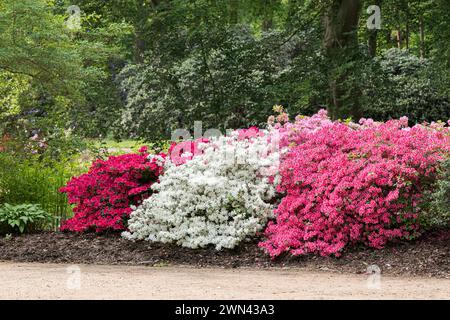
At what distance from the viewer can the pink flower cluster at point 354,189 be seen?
7.30 meters

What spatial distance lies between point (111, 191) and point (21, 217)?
4.22ft

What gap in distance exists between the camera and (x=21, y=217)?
918 cm

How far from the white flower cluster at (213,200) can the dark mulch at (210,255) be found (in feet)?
0.52

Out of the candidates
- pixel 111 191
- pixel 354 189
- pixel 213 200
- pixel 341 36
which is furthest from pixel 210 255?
pixel 341 36

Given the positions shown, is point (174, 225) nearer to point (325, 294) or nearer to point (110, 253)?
point (110, 253)

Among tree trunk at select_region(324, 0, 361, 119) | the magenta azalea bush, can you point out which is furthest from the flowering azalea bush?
tree trunk at select_region(324, 0, 361, 119)

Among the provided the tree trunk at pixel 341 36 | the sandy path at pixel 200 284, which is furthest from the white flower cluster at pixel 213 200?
the tree trunk at pixel 341 36

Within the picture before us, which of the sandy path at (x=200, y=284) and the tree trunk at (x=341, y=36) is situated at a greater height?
the tree trunk at (x=341, y=36)

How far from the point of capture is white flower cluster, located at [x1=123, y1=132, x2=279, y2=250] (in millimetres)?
8023

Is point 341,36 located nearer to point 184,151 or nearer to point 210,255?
point 184,151

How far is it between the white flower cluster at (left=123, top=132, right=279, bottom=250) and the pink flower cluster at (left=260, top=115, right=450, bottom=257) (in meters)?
0.28

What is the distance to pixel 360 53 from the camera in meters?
11.2

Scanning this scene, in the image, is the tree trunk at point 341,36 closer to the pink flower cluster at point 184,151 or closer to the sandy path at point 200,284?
the pink flower cluster at point 184,151

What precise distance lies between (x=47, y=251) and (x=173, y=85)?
4723mm
